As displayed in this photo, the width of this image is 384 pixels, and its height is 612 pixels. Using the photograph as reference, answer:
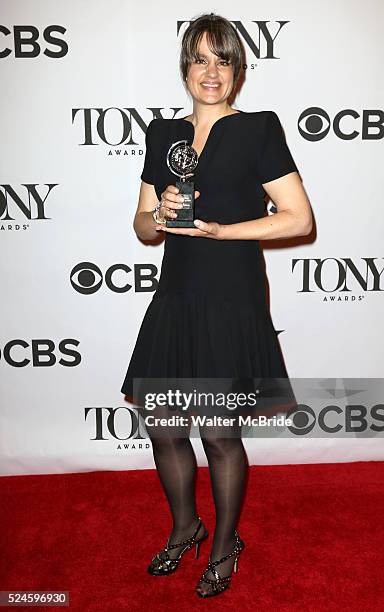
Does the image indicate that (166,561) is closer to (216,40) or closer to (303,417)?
(303,417)

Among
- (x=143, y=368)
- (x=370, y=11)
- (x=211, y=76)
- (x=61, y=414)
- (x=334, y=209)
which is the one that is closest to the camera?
(x=211, y=76)

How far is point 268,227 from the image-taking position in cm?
168

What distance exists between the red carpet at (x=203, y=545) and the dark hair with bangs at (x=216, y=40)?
1.56 m

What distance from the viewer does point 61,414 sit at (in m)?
2.71

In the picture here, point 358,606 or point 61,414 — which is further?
point 61,414

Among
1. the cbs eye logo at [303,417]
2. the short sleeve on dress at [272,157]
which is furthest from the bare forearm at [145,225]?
the cbs eye logo at [303,417]

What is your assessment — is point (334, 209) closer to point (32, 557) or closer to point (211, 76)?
point (211, 76)

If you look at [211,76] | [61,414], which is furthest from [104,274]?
[211,76]

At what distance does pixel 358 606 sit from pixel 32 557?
42.0 inches

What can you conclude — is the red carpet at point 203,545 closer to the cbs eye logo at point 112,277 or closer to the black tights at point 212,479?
the black tights at point 212,479

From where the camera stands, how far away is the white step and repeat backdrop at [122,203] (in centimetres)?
237

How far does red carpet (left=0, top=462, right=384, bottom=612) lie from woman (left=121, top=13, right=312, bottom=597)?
0.16 meters

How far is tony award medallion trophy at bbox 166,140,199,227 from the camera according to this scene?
1.59 metres

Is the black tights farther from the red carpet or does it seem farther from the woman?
the red carpet
